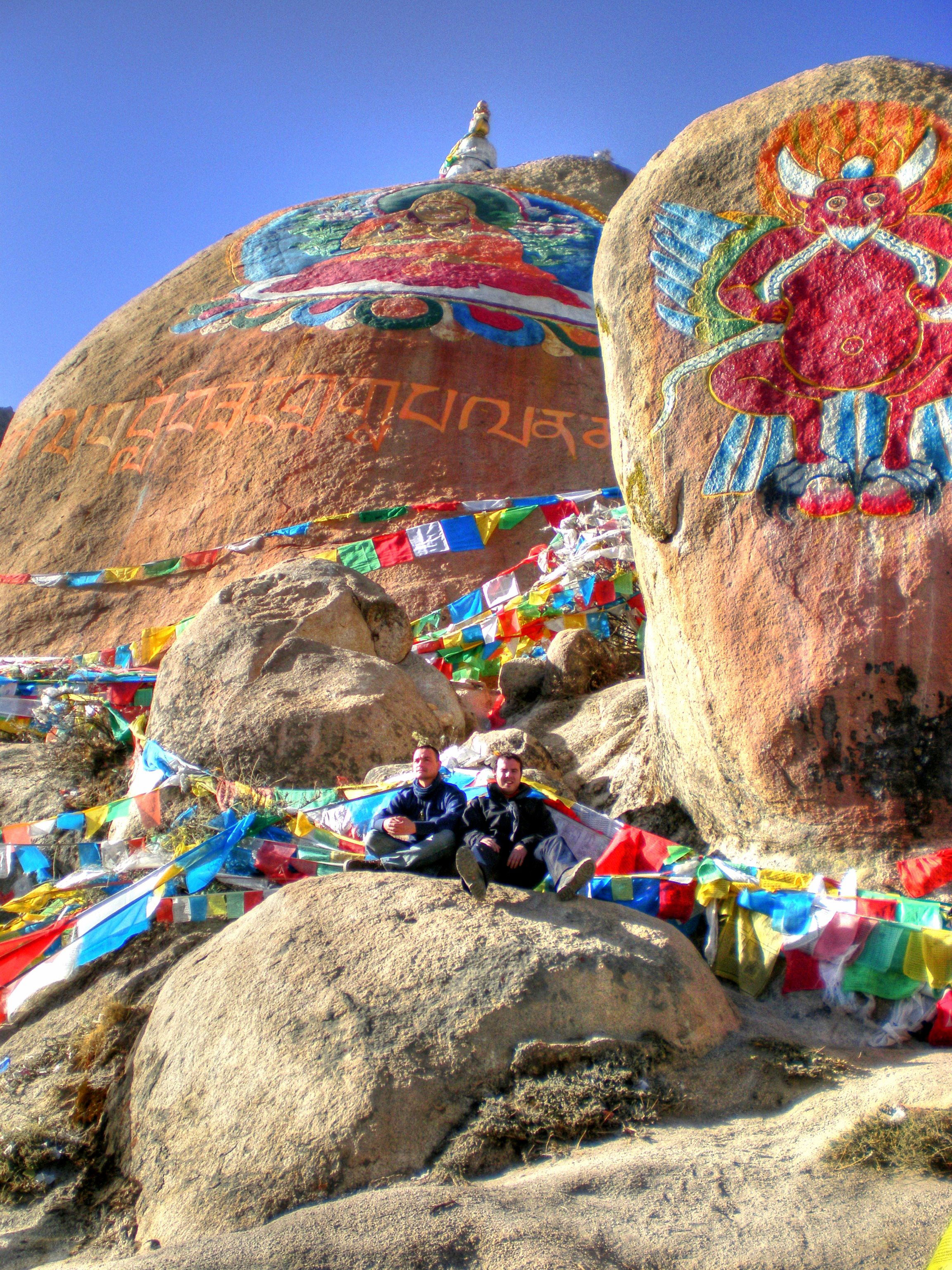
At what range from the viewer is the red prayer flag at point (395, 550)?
1117cm

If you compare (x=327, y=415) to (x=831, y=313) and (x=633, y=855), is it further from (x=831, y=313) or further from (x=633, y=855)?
(x=633, y=855)

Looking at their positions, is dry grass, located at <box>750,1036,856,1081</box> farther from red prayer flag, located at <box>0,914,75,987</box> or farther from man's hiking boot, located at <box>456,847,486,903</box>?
red prayer flag, located at <box>0,914,75,987</box>

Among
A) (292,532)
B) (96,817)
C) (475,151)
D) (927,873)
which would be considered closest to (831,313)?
(927,873)

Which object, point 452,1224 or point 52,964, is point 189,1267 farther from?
point 52,964

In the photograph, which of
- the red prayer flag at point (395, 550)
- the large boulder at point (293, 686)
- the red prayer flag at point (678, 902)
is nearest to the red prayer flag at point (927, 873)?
the red prayer flag at point (678, 902)

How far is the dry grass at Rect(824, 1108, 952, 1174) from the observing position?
2.78 m

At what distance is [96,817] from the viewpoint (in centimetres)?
588

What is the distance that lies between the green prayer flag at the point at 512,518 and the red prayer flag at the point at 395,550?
1.08m

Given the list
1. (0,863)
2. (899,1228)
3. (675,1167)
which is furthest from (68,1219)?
(0,863)

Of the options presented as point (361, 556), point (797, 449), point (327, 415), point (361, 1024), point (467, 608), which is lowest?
point (361, 1024)

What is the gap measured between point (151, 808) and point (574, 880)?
10.1 feet

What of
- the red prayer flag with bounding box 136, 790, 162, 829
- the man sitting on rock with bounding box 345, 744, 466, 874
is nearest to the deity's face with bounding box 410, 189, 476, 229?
the red prayer flag with bounding box 136, 790, 162, 829

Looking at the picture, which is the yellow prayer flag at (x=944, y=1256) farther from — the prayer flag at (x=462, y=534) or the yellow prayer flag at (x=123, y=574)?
the yellow prayer flag at (x=123, y=574)

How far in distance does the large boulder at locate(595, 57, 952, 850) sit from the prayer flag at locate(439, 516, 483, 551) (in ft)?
18.3
